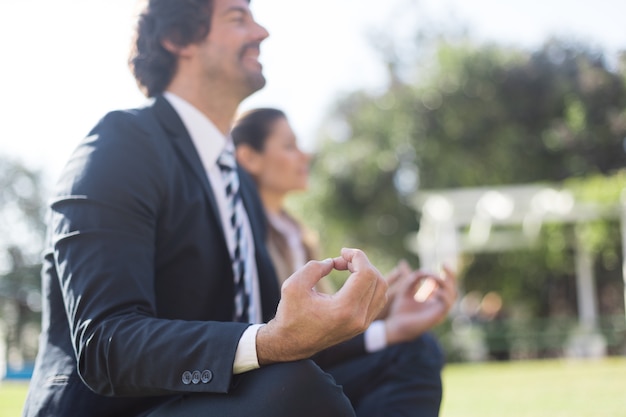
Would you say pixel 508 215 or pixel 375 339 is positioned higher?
pixel 375 339

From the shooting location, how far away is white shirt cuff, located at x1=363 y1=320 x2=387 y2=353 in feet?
9.34

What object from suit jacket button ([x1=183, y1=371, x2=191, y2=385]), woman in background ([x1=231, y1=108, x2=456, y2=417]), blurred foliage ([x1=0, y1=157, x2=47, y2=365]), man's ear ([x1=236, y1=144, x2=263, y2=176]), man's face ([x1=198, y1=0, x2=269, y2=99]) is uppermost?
man's face ([x1=198, y1=0, x2=269, y2=99])

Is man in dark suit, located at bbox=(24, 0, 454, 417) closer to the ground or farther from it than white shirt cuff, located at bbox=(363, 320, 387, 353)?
farther from it

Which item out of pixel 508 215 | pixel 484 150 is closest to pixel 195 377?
pixel 508 215

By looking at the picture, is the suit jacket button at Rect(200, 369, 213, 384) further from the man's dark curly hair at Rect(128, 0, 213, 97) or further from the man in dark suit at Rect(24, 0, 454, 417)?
the man's dark curly hair at Rect(128, 0, 213, 97)

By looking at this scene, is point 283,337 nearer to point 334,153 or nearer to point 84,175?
point 84,175

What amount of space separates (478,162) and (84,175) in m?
25.9

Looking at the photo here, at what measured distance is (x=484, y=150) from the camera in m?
26.8

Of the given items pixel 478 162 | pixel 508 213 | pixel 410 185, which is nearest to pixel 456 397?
pixel 508 213

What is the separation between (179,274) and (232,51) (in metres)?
0.86

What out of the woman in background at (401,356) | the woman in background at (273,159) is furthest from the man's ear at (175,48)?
the woman in background at (273,159)

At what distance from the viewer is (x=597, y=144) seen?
821 inches

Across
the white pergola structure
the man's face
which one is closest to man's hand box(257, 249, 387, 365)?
the man's face

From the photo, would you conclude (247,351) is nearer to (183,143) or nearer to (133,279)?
(133,279)
